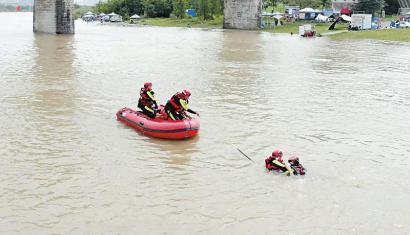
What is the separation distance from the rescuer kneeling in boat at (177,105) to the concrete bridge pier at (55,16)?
39608 millimetres

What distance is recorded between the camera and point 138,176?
9.34 metres

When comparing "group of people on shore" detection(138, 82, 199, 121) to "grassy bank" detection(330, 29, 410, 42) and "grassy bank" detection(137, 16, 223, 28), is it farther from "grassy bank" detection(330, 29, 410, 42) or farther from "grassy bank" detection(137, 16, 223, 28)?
"grassy bank" detection(137, 16, 223, 28)

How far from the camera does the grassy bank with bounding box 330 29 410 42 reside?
139 ft

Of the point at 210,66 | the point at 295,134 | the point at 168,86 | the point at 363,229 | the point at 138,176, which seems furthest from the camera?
the point at 210,66

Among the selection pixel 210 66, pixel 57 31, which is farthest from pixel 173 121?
pixel 57 31

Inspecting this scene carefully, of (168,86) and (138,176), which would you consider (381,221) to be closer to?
(138,176)

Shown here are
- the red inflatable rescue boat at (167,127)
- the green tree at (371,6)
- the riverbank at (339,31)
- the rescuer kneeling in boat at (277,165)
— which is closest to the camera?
the rescuer kneeling in boat at (277,165)

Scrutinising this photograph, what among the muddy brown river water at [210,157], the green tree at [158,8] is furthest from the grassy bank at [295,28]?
the green tree at [158,8]

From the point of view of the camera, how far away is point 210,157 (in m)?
10.6

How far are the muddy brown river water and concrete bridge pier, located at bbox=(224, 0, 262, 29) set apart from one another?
131 feet

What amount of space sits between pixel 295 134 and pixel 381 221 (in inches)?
191

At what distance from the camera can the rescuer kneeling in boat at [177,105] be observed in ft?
37.9

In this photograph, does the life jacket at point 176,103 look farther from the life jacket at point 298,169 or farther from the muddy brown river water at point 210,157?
the life jacket at point 298,169

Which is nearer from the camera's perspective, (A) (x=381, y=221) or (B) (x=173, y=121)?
(A) (x=381, y=221)
